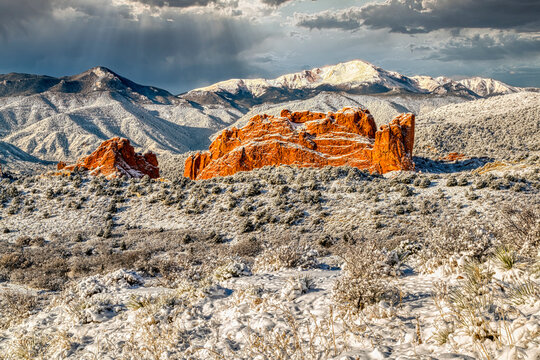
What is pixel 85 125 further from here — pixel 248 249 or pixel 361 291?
pixel 361 291

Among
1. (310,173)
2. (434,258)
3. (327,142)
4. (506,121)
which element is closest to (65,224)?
(310,173)

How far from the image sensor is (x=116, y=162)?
3809 centimetres

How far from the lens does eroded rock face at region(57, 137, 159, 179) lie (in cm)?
3694

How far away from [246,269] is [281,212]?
1239 cm

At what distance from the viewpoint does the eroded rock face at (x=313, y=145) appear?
38125 mm

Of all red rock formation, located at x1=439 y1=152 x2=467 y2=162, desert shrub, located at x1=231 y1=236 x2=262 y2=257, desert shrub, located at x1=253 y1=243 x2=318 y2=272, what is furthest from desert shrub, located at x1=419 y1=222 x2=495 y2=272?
red rock formation, located at x1=439 y1=152 x2=467 y2=162

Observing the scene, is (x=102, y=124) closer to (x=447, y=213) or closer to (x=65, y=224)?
(x=65, y=224)

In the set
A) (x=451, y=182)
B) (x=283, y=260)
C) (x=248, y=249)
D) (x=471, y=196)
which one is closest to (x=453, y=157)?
(x=451, y=182)

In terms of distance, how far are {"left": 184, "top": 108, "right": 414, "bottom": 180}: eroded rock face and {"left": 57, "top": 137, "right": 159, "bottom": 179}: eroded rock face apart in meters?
6.26

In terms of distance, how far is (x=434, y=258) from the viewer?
21.7 ft

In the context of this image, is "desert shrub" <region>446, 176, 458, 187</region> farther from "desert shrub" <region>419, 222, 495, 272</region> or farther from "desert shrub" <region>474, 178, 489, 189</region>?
"desert shrub" <region>419, 222, 495, 272</region>

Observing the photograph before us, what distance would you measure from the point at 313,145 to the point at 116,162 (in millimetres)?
25322

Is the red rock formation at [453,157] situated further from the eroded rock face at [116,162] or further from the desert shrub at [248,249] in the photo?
the eroded rock face at [116,162]

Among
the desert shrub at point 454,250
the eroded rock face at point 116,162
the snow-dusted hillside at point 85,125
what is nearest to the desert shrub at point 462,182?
the desert shrub at point 454,250
